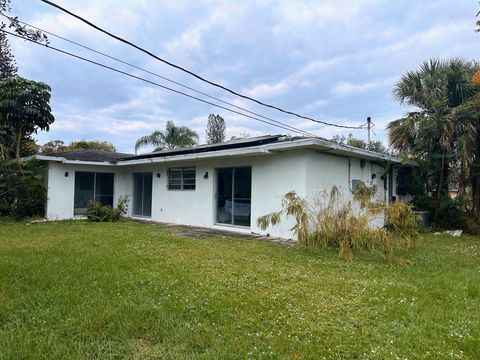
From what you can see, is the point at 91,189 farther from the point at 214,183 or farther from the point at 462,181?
the point at 462,181

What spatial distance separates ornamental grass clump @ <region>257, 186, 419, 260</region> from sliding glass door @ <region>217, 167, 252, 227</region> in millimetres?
3202

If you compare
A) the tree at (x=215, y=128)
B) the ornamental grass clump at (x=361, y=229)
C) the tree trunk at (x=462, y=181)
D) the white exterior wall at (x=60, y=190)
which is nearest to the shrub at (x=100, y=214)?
the white exterior wall at (x=60, y=190)

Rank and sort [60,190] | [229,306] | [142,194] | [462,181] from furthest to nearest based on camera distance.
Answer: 1. [142,194]
2. [60,190]
3. [462,181]
4. [229,306]

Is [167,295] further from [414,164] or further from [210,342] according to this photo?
[414,164]

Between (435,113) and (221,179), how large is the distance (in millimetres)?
7981

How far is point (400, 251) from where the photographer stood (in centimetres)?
731

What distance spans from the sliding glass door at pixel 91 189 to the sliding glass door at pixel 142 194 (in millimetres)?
1193

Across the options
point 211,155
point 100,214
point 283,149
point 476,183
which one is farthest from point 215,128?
point 283,149

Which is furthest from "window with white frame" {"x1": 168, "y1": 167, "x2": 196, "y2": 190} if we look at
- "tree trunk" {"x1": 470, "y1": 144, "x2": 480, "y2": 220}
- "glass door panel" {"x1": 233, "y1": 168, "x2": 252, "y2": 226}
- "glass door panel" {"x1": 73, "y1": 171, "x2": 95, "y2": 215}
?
"tree trunk" {"x1": 470, "y1": 144, "x2": 480, "y2": 220}

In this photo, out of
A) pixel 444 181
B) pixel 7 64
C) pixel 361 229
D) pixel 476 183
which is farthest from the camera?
pixel 7 64

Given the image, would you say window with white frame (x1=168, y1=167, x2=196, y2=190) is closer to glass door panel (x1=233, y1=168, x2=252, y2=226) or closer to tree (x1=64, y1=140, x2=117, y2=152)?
glass door panel (x1=233, y1=168, x2=252, y2=226)

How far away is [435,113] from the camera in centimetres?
1166

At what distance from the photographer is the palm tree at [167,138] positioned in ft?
80.6

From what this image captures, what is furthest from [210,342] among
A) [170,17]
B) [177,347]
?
[170,17]
